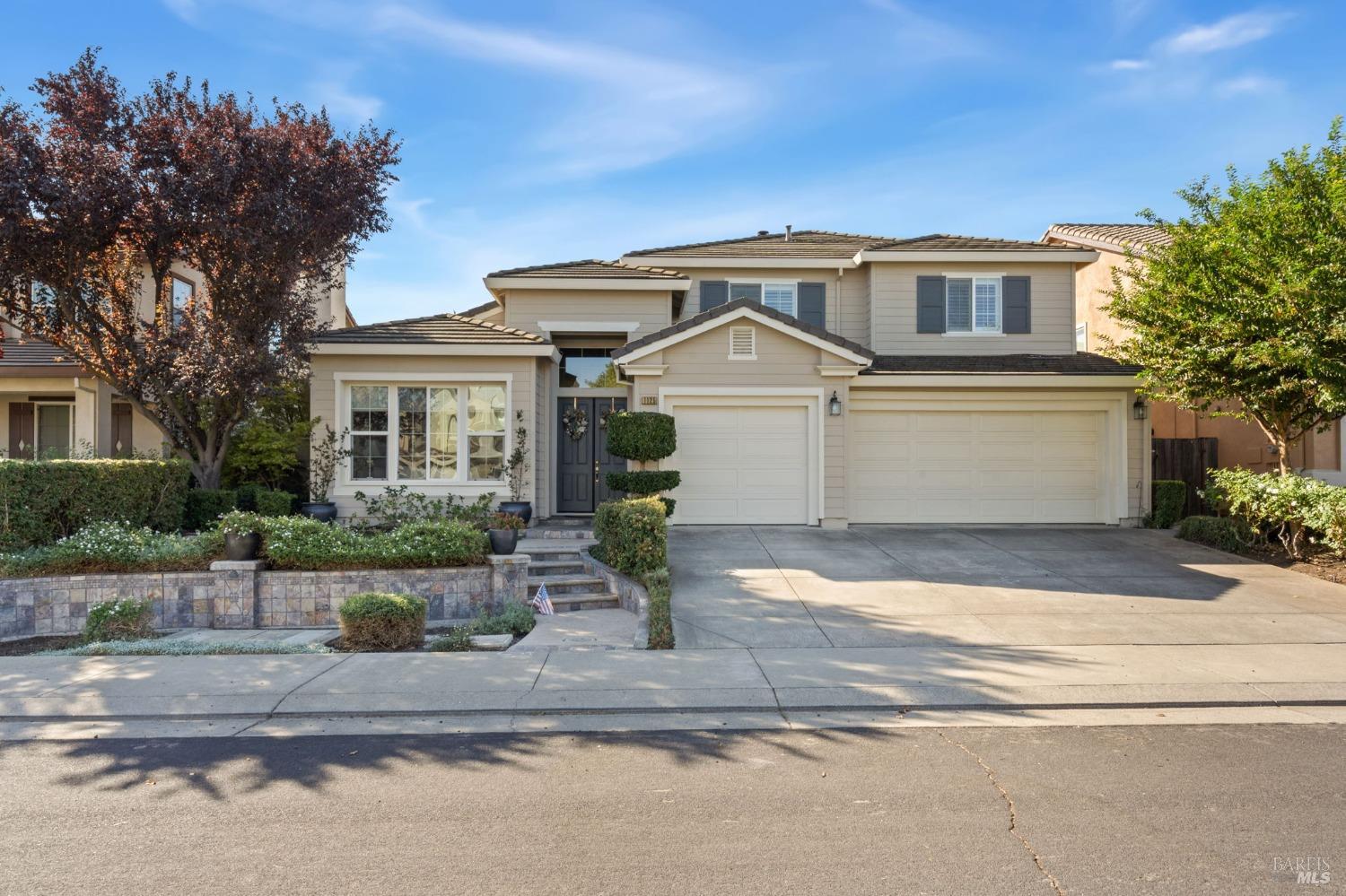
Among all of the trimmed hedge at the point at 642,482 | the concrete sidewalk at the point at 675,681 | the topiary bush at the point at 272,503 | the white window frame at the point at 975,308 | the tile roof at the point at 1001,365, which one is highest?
the white window frame at the point at 975,308

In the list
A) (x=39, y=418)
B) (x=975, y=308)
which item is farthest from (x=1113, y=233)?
(x=39, y=418)

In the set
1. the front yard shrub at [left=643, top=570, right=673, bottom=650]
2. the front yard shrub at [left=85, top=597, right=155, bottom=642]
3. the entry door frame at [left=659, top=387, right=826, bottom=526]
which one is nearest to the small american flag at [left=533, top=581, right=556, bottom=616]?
the front yard shrub at [left=643, top=570, right=673, bottom=650]

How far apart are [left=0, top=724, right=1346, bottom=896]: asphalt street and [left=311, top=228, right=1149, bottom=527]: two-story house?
871cm

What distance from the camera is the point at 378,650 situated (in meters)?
7.60

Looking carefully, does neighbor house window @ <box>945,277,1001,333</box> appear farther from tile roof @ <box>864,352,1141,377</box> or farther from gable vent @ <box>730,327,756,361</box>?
gable vent @ <box>730,327,756,361</box>

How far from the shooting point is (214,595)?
8.84 metres

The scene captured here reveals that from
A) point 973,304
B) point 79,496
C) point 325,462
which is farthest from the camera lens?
point 973,304

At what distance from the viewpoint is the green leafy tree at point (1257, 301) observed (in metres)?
10.3

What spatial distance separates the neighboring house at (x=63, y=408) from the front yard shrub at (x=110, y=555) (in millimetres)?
5014

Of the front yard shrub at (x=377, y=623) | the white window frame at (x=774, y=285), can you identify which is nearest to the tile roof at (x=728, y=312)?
the white window frame at (x=774, y=285)

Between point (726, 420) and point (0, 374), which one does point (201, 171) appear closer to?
point (0, 374)

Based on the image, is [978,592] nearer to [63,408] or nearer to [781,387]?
[781,387]

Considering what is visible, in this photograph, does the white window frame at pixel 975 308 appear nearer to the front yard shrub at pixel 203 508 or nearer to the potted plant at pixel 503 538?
the potted plant at pixel 503 538

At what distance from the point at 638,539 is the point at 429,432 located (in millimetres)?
5764
